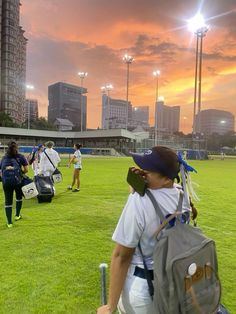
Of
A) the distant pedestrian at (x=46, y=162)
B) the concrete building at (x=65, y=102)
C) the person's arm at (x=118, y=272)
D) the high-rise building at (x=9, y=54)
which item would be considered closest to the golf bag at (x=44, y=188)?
the distant pedestrian at (x=46, y=162)

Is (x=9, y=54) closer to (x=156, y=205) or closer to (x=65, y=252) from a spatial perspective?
(x=65, y=252)

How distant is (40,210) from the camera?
9.28 meters

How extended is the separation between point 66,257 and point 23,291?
1.30m

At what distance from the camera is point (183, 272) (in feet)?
5.79

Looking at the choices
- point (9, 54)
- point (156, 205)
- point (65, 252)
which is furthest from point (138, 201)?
point (9, 54)

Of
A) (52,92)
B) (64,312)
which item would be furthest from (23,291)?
(52,92)

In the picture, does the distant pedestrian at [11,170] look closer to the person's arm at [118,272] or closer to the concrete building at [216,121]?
the person's arm at [118,272]

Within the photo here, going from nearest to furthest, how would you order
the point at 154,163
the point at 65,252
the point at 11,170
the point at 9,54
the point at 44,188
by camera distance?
the point at 154,163 → the point at 65,252 → the point at 11,170 → the point at 44,188 → the point at 9,54

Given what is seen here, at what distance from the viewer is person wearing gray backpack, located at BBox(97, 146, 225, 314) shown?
5.83 feet

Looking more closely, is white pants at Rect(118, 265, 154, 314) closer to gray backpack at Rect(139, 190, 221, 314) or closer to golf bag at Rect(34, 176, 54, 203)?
gray backpack at Rect(139, 190, 221, 314)

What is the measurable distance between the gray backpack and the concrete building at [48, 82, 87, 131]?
145 m

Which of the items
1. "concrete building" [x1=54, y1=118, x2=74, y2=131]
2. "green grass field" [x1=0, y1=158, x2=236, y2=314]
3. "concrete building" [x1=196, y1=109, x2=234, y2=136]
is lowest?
"green grass field" [x1=0, y1=158, x2=236, y2=314]

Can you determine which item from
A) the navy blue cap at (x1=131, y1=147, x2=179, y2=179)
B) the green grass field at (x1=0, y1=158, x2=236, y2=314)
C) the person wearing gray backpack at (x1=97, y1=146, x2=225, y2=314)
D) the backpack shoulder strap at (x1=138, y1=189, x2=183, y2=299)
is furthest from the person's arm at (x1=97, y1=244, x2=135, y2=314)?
the green grass field at (x1=0, y1=158, x2=236, y2=314)

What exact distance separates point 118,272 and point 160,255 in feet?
1.10
